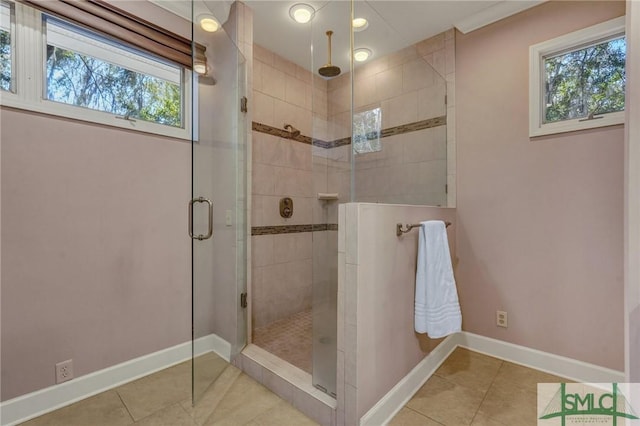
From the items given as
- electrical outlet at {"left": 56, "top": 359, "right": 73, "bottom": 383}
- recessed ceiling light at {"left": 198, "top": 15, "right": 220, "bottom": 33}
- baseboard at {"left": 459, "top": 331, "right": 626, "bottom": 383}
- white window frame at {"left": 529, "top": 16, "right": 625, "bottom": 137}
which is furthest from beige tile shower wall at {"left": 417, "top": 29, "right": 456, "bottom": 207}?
electrical outlet at {"left": 56, "top": 359, "right": 73, "bottom": 383}

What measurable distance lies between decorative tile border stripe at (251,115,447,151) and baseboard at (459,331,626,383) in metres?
1.67

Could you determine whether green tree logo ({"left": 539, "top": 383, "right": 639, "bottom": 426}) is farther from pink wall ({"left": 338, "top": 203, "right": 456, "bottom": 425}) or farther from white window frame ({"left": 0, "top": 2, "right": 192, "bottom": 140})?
white window frame ({"left": 0, "top": 2, "right": 192, "bottom": 140})

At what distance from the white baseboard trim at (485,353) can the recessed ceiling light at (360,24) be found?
2.04 meters

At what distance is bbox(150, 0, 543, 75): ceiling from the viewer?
1760mm

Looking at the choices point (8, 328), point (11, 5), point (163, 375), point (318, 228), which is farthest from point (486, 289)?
point (11, 5)

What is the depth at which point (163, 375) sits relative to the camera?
73.7 inches

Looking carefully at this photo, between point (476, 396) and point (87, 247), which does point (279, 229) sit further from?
point (476, 396)

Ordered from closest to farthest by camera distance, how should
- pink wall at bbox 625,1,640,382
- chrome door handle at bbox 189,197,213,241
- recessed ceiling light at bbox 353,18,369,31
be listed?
pink wall at bbox 625,1,640,382
chrome door handle at bbox 189,197,213,241
recessed ceiling light at bbox 353,18,369,31

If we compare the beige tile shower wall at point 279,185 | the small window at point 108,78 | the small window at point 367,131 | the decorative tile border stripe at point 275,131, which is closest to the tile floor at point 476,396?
the beige tile shower wall at point 279,185

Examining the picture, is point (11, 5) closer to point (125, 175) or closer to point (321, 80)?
point (125, 175)

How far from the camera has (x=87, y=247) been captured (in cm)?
165

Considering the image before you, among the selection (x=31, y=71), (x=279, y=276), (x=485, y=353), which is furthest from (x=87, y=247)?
(x=485, y=353)

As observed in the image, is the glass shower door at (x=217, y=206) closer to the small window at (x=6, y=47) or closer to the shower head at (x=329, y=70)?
the shower head at (x=329, y=70)

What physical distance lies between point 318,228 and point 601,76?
79.7 inches
